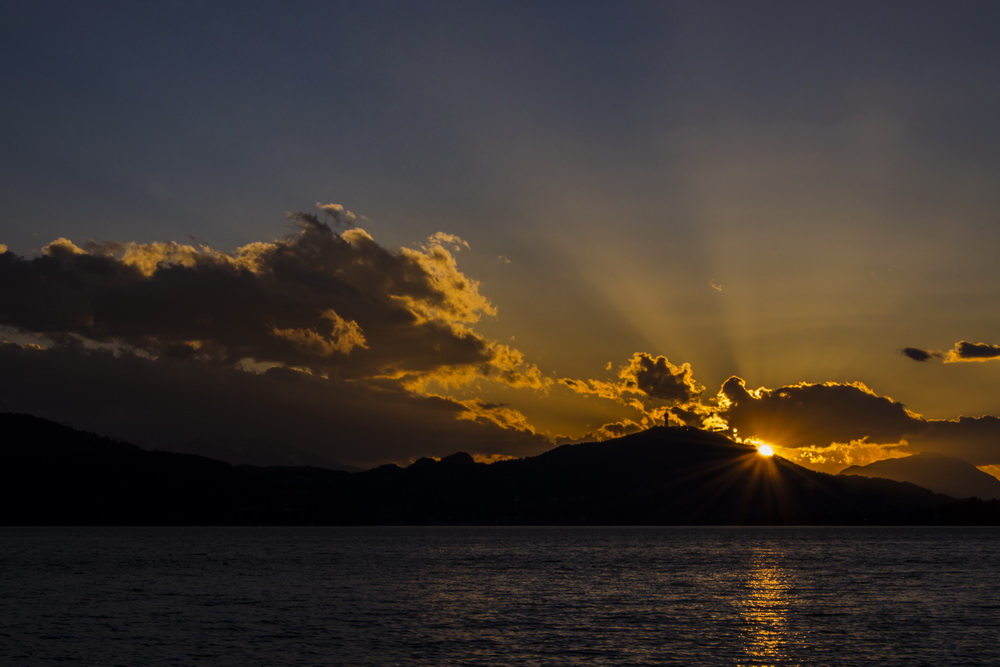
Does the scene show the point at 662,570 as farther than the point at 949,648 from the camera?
Yes

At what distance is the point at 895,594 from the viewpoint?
387 ft

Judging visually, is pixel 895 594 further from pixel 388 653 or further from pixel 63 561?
pixel 63 561

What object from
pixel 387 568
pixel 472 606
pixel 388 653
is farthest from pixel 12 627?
pixel 387 568

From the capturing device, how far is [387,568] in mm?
177625

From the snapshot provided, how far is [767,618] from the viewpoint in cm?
9194

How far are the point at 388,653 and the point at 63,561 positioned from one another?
5977 inches

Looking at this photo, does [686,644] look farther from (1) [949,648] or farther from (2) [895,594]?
(2) [895,594]

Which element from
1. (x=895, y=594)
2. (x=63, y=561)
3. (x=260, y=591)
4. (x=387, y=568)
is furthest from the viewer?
(x=63, y=561)

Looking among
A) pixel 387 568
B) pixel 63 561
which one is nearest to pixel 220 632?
pixel 387 568

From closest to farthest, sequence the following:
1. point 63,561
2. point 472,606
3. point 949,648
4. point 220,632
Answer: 1. point 949,648
2. point 220,632
3. point 472,606
4. point 63,561

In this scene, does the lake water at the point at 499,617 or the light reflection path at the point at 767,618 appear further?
the light reflection path at the point at 767,618

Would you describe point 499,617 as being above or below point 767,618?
below

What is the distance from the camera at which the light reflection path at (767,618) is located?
69.8 meters

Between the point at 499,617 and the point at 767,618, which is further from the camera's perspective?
the point at 499,617
